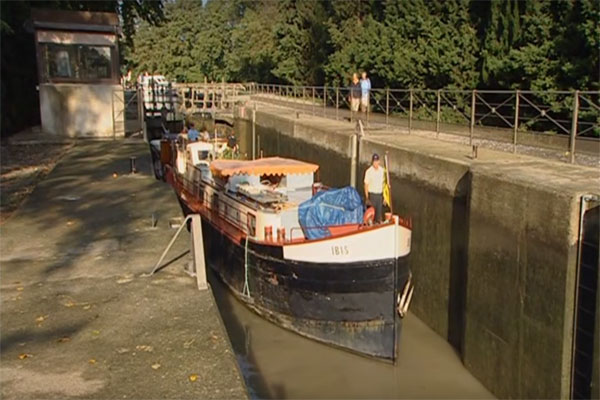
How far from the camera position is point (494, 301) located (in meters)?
9.10

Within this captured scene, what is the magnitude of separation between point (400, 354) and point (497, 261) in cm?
278

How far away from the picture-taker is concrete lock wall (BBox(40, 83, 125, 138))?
25.1 m

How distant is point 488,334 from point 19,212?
851 centimetres

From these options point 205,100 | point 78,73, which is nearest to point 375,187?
point 78,73

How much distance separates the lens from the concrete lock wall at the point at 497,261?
7.77 m

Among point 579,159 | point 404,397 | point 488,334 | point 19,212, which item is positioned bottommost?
point 404,397

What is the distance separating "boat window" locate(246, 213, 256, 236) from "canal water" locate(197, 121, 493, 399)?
1721 millimetres

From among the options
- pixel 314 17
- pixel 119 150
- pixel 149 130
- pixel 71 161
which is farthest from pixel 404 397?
pixel 314 17

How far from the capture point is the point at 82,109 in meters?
25.4

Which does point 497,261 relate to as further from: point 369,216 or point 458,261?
point 369,216

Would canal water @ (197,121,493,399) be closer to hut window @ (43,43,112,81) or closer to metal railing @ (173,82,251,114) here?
hut window @ (43,43,112,81)

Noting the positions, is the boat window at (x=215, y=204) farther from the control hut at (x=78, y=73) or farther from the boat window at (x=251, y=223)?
the control hut at (x=78, y=73)

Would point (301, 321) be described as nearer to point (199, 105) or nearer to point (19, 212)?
point (19, 212)

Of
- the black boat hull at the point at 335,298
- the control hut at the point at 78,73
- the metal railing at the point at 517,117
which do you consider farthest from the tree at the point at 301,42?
the black boat hull at the point at 335,298
